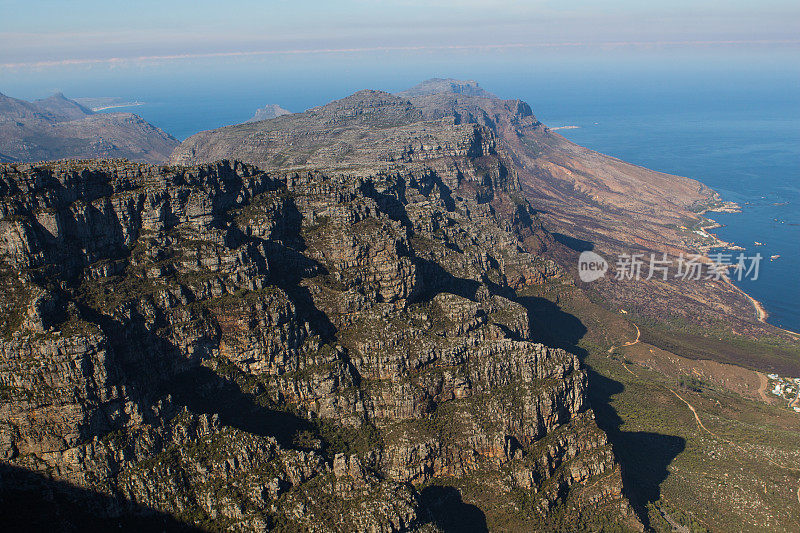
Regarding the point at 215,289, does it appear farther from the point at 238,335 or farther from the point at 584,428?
the point at 584,428

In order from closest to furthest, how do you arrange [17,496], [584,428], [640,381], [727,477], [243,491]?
[17,496], [243,491], [584,428], [727,477], [640,381]

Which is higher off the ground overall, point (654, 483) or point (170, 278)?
point (170, 278)

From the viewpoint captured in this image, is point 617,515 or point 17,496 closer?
point 17,496

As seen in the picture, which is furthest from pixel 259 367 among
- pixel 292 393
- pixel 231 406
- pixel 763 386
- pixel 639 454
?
Result: pixel 763 386

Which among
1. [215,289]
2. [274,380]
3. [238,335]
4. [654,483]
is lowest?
[654,483]

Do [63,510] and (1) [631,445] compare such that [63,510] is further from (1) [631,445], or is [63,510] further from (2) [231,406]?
(1) [631,445]

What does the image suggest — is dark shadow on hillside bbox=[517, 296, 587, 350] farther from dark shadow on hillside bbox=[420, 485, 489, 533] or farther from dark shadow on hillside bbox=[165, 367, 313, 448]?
dark shadow on hillside bbox=[165, 367, 313, 448]

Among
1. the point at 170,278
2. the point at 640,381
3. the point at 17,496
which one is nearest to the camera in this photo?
the point at 17,496

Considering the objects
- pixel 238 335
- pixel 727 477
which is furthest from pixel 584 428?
pixel 238 335
